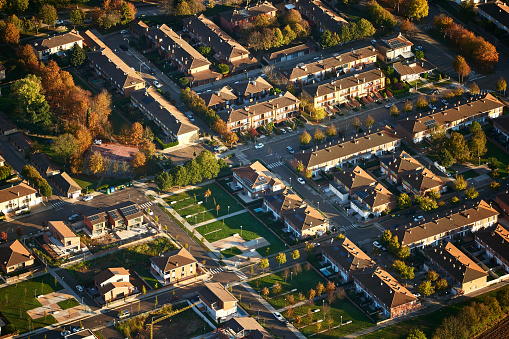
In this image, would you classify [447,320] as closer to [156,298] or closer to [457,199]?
[457,199]

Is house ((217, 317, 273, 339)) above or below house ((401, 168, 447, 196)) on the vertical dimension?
below

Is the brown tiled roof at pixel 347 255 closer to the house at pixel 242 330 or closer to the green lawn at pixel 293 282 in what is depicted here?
the green lawn at pixel 293 282

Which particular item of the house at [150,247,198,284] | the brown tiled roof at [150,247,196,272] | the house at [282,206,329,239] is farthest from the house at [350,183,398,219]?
the brown tiled roof at [150,247,196,272]

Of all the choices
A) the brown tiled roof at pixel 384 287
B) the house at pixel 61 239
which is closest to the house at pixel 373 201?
the brown tiled roof at pixel 384 287

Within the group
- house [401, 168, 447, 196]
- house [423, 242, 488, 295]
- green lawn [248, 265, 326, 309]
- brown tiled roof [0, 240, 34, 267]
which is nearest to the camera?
green lawn [248, 265, 326, 309]

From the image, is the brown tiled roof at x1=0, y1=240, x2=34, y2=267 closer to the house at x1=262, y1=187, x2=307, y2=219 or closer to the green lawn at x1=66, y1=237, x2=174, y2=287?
the green lawn at x1=66, y1=237, x2=174, y2=287

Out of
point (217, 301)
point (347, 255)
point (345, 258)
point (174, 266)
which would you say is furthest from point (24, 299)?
point (347, 255)

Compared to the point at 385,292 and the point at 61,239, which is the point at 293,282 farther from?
the point at 61,239
